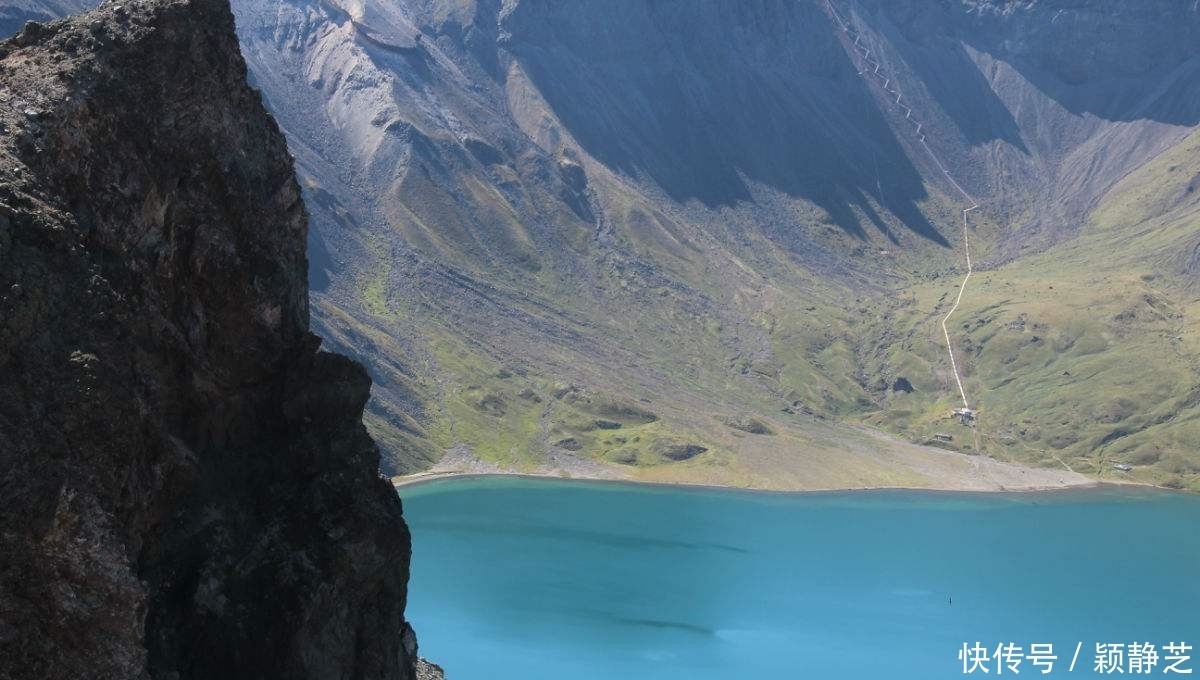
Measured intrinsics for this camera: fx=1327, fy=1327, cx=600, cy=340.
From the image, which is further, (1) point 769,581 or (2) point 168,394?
(1) point 769,581

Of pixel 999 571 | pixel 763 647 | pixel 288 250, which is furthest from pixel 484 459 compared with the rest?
pixel 288 250

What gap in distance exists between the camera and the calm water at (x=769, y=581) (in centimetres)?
10125

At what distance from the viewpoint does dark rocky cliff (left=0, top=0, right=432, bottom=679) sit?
64.8 ft

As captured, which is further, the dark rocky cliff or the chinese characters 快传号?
the chinese characters 快传号

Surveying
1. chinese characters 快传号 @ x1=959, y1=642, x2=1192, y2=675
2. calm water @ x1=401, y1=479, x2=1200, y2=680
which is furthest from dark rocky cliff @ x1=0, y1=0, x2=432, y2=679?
chinese characters 快传号 @ x1=959, y1=642, x2=1192, y2=675

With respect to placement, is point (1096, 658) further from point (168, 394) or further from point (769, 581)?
point (168, 394)

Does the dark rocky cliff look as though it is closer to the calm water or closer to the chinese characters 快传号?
the calm water

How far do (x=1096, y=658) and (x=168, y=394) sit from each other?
96429 millimetres

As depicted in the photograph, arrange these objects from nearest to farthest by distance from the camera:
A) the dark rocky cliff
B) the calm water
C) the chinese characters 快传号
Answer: the dark rocky cliff
the calm water
the chinese characters 快传号

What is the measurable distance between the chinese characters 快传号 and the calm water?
3.30 ft

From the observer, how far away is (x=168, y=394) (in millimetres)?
25469

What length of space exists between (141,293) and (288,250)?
21.5ft

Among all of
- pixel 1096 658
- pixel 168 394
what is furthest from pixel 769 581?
pixel 168 394

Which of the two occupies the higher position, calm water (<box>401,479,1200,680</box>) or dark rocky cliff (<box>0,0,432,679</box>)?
calm water (<box>401,479,1200,680</box>)
